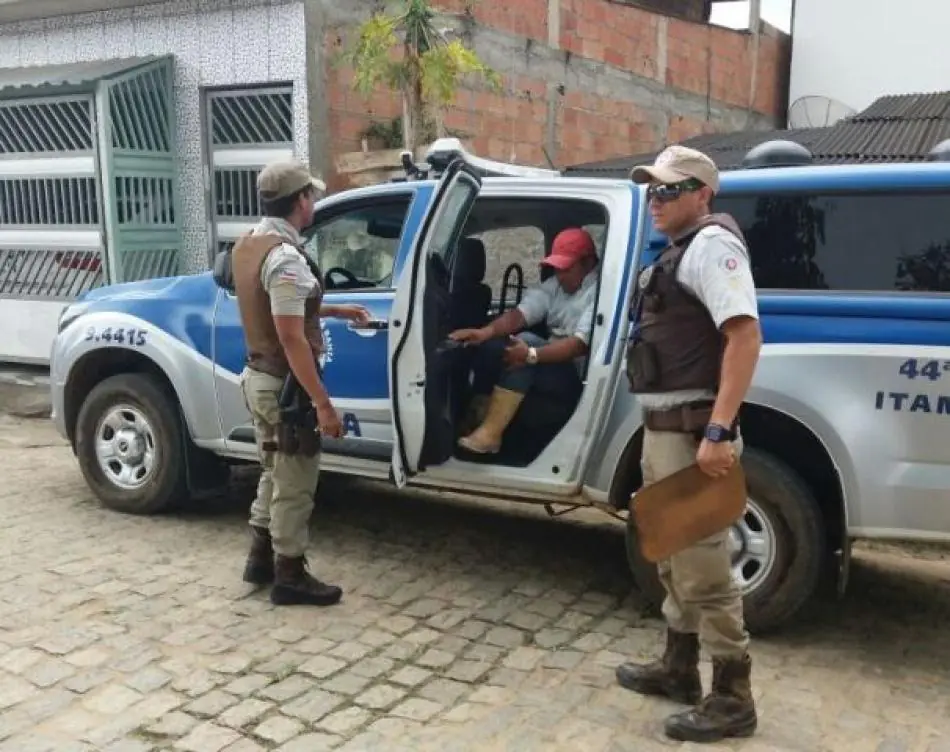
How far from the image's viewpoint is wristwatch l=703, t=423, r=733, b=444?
9.17 feet

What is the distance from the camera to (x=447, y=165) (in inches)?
160

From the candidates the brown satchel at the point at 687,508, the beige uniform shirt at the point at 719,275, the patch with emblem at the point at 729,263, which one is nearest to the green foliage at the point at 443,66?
the beige uniform shirt at the point at 719,275

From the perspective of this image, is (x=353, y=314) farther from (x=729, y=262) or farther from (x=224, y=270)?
(x=729, y=262)

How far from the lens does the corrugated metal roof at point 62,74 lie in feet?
26.4

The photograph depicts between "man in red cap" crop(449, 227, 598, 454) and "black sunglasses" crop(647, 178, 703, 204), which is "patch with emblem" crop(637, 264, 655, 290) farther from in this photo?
"man in red cap" crop(449, 227, 598, 454)

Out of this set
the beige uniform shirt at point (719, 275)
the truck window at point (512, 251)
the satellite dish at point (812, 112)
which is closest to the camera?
the beige uniform shirt at point (719, 275)

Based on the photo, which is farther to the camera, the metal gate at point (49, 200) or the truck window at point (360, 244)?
the metal gate at point (49, 200)

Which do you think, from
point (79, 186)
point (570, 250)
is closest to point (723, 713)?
point (570, 250)

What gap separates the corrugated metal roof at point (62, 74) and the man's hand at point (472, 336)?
5.30 metres

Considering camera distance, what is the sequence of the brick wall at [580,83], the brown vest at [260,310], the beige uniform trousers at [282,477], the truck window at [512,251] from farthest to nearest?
the brick wall at [580,83], the truck window at [512,251], the beige uniform trousers at [282,477], the brown vest at [260,310]

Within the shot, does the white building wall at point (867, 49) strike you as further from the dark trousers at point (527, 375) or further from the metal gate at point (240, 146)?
the dark trousers at point (527, 375)

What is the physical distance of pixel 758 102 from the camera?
594 inches

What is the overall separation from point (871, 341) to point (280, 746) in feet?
8.13

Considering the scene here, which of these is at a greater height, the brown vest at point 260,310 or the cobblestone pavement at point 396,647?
the brown vest at point 260,310
